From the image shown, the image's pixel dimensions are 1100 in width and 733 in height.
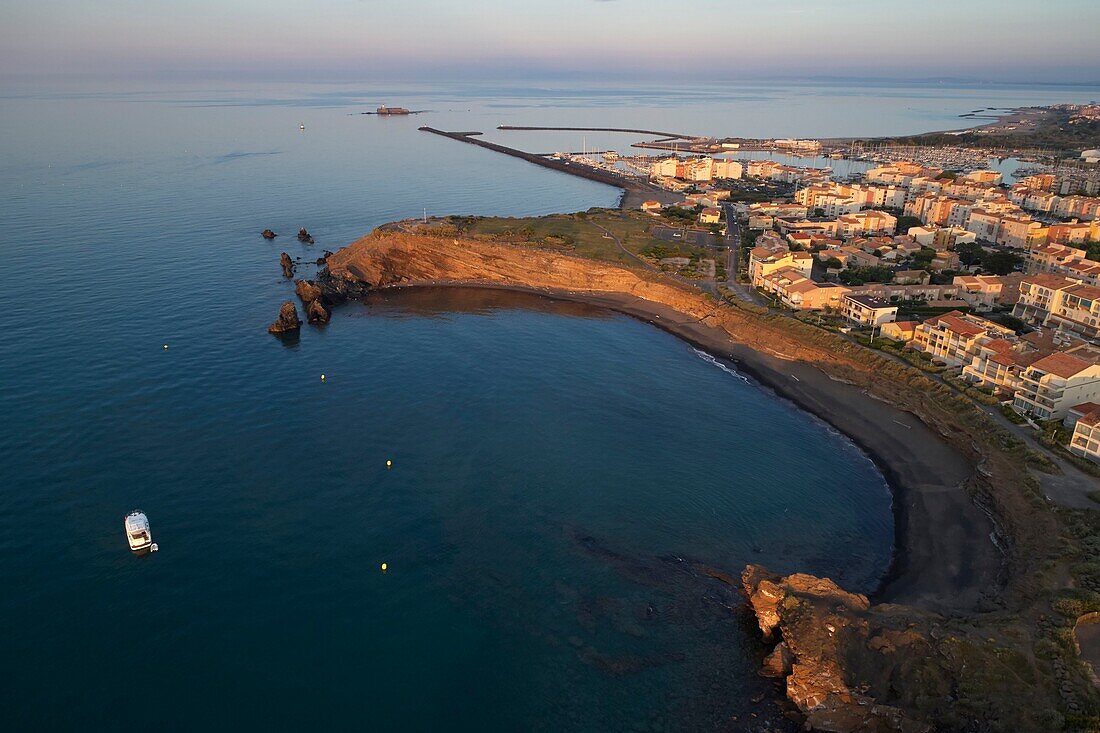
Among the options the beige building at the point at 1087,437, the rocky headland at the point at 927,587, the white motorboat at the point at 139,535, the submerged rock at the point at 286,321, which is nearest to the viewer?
the rocky headland at the point at 927,587

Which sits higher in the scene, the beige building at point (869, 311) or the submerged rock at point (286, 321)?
the beige building at point (869, 311)

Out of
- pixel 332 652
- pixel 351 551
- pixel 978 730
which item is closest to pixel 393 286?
pixel 351 551

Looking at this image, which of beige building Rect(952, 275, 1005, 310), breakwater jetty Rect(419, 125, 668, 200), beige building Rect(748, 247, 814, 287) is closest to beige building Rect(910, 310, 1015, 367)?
beige building Rect(952, 275, 1005, 310)

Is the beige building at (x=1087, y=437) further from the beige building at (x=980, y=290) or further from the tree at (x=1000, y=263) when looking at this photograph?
the tree at (x=1000, y=263)

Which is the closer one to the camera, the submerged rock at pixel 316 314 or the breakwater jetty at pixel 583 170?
the submerged rock at pixel 316 314

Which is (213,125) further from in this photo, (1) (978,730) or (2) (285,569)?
(1) (978,730)

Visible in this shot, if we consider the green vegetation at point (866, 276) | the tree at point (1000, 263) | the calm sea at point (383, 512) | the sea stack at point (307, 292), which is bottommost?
the calm sea at point (383, 512)

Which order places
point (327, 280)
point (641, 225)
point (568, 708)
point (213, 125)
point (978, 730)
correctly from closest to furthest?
1. point (978, 730)
2. point (568, 708)
3. point (327, 280)
4. point (641, 225)
5. point (213, 125)

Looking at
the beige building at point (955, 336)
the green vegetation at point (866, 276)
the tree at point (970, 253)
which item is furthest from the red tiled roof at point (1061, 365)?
the tree at point (970, 253)
